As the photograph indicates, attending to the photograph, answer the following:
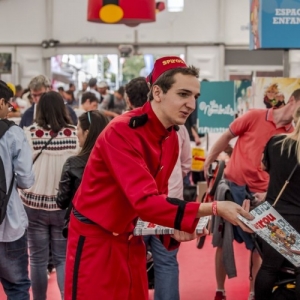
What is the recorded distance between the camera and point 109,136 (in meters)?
3.07

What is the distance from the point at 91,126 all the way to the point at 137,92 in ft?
1.34

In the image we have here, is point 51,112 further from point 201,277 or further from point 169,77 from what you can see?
point 201,277

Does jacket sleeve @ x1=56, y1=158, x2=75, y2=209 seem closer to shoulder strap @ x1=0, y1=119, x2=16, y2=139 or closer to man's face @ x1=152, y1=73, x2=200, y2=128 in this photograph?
shoulder strap @ x1=0, y1=119, x2=16, y2=139

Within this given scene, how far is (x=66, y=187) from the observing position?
15.7 feet

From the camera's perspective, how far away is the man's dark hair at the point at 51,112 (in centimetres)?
525

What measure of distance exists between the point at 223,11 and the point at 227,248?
1165 centimetres

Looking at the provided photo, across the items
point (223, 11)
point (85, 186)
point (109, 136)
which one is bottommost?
point (85, 186)

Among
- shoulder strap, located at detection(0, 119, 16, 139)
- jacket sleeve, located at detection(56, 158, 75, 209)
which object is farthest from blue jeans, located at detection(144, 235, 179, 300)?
shoulder strap, located at detection(0, 119, 16, 139)

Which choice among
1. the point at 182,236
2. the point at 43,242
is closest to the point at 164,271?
the point at 43,242

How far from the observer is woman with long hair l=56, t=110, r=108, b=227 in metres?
4.74

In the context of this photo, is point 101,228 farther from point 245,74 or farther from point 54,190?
point 245,74

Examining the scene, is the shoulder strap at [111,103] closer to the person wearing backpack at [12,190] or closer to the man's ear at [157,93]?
the person wearing backpack at [12,190]

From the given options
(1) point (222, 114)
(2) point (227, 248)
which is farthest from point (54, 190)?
(1) point (222, 114)

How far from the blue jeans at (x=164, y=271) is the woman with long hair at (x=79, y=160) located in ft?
2.43
